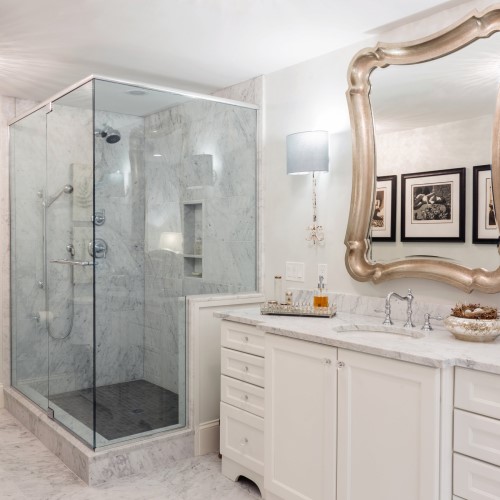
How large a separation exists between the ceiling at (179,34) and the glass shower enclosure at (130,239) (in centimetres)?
26

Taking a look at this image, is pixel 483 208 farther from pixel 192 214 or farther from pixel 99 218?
pixel 99 218

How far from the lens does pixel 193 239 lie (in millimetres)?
3318

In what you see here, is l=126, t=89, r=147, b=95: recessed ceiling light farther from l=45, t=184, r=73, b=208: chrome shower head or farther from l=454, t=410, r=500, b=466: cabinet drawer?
l=454, t=410, r=500, b=466: cabinet drawer

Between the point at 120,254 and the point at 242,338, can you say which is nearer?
the point at 242,338

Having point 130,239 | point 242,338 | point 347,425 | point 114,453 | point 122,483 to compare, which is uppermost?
point 130,239

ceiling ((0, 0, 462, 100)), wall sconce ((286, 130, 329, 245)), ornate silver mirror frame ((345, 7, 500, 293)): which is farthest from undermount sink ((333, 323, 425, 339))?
ceiling ((0, 0, 462, 100))

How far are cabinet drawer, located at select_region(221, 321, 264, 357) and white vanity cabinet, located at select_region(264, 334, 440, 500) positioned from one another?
16 centimetres

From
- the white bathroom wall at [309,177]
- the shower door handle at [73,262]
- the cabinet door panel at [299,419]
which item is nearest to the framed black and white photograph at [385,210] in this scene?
the white bathroom wall at [309,177]

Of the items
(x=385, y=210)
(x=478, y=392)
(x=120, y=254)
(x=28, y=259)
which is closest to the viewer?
(x=478, y=392)

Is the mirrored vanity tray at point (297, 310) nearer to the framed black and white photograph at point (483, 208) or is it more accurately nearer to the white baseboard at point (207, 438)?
the framed black and white photograph at point (483, 208)

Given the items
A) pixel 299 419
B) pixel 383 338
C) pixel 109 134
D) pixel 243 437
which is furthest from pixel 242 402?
pixel 109 134

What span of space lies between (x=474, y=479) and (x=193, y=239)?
2.00 metres

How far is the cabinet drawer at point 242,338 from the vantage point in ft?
9.14

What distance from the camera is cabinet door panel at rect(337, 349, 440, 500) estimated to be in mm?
1949
